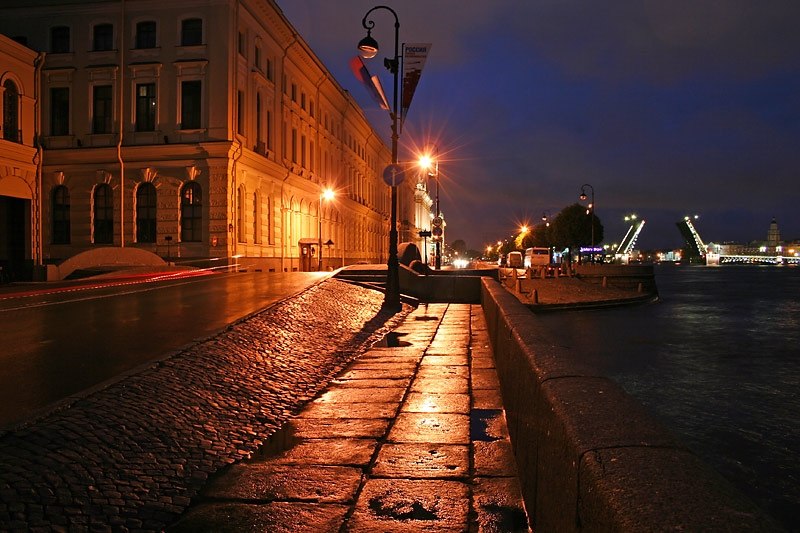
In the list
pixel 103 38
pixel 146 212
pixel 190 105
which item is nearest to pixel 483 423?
pixel 146 212

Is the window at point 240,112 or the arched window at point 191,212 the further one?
the window at point 240,112

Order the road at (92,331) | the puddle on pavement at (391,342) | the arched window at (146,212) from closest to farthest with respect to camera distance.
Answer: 1. the road at (92,331)
2. the puddle on pavement at (391,342)
3. the arched window at (146,212)

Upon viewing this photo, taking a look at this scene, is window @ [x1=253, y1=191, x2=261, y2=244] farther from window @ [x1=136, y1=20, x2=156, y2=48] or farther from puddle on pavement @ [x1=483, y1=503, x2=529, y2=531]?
puddle on pavement @ [x1=483, y1=503, x2=529, y2=531]

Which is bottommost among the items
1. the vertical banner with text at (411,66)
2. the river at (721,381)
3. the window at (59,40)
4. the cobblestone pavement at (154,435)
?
the river at (721,381)

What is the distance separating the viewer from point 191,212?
3269 cm

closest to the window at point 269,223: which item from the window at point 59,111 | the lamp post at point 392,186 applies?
the window at point 59,111

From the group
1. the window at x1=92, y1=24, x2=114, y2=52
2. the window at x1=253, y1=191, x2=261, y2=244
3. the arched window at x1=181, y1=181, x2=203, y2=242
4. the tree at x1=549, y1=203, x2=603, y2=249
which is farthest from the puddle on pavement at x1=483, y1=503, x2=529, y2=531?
the tree at x1=549, y1=203, x2=603, y2=249

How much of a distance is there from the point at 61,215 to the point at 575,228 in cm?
5979

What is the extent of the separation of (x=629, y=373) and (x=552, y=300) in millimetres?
22002

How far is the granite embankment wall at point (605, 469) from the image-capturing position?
1.59 meters

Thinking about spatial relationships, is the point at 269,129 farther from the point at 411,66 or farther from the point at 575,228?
the point at 575,228

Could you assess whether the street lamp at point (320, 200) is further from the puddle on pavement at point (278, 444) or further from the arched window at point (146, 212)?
the puddle on pavement at point (278, 444)

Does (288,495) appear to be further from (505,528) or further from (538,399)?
(538,399)

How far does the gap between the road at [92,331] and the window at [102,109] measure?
21.1m
